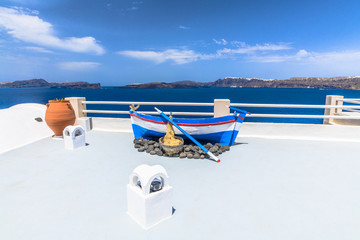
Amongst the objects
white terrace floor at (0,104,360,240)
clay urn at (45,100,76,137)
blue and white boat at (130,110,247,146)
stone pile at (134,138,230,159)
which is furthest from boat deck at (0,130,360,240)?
clay urn at (45,100,76,137)

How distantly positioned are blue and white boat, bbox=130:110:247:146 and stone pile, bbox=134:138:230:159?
0.21 m

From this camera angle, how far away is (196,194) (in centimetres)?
304

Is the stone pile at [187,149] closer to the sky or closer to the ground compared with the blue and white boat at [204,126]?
closer to the ground

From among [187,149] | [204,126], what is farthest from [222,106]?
[187,149]

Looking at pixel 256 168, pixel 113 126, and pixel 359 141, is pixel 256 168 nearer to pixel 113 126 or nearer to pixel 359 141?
pixel 359 141

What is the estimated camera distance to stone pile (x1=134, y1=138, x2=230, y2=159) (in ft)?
14.8

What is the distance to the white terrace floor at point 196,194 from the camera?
2328mm

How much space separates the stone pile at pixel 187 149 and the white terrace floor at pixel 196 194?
0.16 m

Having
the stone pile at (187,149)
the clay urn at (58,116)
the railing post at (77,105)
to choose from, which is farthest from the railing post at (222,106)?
the railing post at (77,105)

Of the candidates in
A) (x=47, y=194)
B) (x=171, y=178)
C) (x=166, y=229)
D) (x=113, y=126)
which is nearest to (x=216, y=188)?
(x=171, y=178)

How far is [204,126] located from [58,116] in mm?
4009

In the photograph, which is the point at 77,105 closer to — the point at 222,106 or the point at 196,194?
the point at 222,106

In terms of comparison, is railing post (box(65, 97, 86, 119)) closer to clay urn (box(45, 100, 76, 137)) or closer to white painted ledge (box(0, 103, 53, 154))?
clay urn (box(45, 100, 76, 137))

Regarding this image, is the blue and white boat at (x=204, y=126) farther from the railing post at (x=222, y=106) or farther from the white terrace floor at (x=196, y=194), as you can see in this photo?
the railing post at (x=222, y=106)
